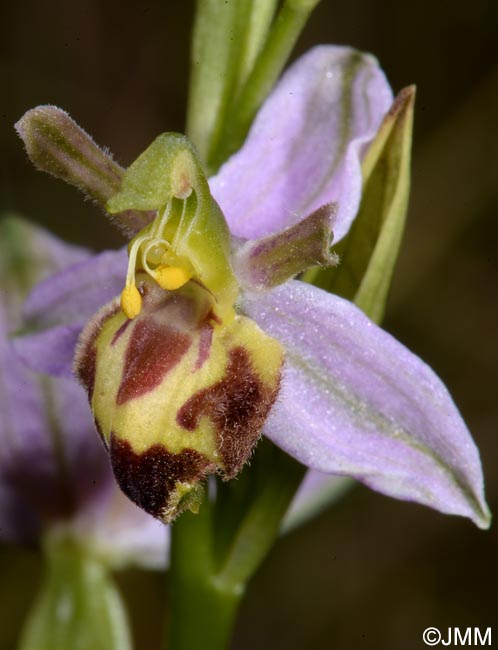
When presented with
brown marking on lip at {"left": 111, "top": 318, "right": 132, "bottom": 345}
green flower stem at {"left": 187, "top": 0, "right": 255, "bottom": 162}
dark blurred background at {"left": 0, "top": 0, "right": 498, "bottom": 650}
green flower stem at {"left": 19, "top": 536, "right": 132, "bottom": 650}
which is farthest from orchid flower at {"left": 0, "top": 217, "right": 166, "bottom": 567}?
dark blurred background at {"left": 0, "top": 0, "right": 498, "bottom": 650}

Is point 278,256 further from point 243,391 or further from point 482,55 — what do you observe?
point 482,55

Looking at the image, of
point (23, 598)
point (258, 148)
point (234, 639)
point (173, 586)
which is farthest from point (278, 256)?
point (234, 639)

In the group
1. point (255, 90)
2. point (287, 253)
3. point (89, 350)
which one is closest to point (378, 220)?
point (287, 253)

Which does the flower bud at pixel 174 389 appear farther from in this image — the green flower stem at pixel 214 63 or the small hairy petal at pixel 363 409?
the green flower stem at pixel 214 63

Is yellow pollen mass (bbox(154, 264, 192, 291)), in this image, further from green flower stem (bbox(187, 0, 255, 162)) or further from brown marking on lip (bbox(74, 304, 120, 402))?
green flower stem (bbox(187, 0, 255, 162))

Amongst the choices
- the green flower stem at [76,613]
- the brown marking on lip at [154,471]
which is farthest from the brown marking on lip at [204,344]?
the green flower stem at [76,613]

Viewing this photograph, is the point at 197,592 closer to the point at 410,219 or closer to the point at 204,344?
the point at 204,344
